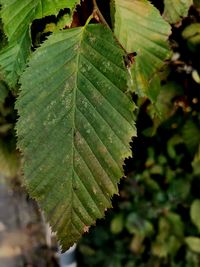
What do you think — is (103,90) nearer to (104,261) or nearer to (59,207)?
(59,207)

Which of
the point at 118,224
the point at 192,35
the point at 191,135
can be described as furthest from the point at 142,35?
the point at 118,224

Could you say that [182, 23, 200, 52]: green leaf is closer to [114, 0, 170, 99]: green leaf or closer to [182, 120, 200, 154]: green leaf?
[182, 120, 200, 154]: green leaf

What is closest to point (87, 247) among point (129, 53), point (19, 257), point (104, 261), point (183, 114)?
point (104, 261)

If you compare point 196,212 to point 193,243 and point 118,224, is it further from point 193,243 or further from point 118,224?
point 118,224

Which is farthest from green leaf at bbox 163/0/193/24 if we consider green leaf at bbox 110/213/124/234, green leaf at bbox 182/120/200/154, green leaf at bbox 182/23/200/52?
green leaf at bbox 110/213/124/234

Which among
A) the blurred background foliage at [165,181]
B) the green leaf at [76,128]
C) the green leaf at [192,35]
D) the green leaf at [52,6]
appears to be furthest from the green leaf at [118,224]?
the green leaf at [52,6]
